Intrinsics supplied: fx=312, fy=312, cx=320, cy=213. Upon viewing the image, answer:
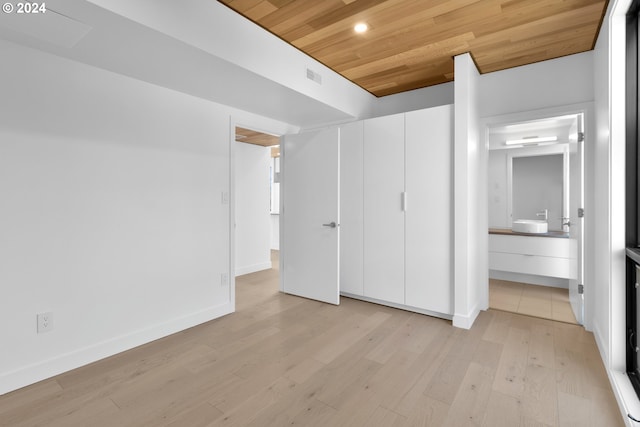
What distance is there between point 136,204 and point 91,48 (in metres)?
1.17

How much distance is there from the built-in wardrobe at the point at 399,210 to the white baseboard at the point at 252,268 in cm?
212

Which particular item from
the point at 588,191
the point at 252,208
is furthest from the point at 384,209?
the point at 252,208

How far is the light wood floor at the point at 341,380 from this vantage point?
1729mm

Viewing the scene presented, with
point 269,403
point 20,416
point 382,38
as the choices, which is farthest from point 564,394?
point 20,416

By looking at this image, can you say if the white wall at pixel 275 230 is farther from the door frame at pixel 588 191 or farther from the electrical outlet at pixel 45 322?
the door frame at pixel 588 191

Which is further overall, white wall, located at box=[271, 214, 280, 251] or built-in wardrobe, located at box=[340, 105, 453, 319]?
white wall, located at box=[271, 214, 280, 251]

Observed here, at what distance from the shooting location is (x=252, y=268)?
5.44 m

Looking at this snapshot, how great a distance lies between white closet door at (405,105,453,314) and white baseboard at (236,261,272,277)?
9.73 feet

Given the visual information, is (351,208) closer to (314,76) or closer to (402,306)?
(402,306)

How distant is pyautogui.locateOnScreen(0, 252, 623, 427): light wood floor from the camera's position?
1.73 m

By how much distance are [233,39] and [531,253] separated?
425 cm

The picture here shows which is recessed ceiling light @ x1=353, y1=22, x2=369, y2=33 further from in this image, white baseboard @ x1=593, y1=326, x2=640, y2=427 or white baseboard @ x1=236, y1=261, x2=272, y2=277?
white baseboard @ x1=236, y1=261, x2=272, y2=277

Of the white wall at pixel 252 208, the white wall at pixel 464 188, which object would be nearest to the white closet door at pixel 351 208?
the white wall at pixel 464 188

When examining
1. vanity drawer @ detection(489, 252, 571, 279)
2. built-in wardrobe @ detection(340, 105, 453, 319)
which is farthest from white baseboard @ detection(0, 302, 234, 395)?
vanity drawer @ detection(489, 252, 571, 279)
